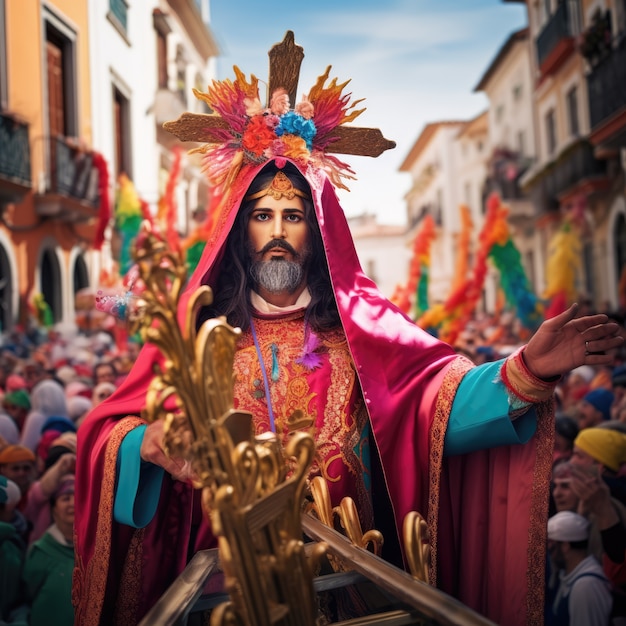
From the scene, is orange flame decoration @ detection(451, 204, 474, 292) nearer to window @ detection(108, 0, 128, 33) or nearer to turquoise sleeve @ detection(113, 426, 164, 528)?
window @ detection(108, 0, 128, 33)

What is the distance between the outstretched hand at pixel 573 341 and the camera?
6.97 feet

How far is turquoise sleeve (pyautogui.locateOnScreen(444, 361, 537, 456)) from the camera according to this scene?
2.31m

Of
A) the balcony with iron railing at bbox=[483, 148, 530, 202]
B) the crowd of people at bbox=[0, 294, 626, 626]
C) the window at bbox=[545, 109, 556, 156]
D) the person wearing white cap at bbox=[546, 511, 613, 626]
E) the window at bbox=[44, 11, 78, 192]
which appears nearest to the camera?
the person wearing white cap at bbox=[546, 511, 613, 626]

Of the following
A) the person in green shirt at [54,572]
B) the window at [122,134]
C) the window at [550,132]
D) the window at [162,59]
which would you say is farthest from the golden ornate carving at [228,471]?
the window at [550,132]

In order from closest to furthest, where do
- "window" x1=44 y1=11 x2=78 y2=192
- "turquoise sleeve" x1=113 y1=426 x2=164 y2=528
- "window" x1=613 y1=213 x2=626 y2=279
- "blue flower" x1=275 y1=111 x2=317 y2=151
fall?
1. "turquoise sleeve" x1=113 y1=426 x2=164 y2=528
2. "blue flower" x1=275 y1=111 x2=317 y2=151
3. "window" x1=44 y1=11 x2=78 y2=192
4. "window" x1=613 y1=213 x2=626 y2=279

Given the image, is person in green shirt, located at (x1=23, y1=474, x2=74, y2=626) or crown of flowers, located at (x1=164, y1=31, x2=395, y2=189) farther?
person in green shirt, located at (x1=23, y1=474, x2=74, y2=626)

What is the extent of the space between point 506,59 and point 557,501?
79.0 ft

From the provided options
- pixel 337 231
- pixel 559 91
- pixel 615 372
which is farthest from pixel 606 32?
pixel 337 231

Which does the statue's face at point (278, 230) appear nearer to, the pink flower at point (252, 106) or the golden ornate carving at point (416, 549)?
the pink flower at point (252, 106)

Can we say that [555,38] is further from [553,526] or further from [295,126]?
[295,126]

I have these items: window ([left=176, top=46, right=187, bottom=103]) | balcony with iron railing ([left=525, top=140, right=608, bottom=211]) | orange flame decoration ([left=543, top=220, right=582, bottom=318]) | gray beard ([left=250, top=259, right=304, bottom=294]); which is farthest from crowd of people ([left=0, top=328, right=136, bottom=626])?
window ([left=176, top=46, right=187, bottom=103])

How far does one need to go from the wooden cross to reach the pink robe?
61 cm

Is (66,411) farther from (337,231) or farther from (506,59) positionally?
(506,59)

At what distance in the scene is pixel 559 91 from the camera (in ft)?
64.1
